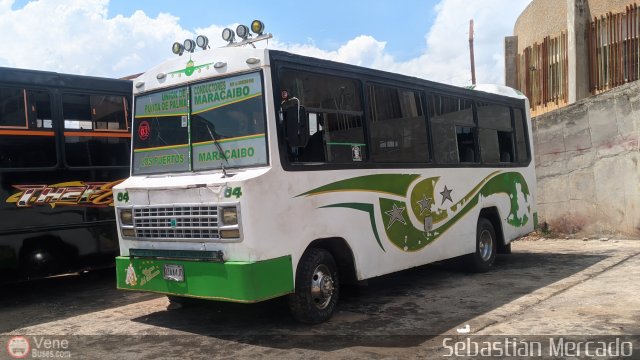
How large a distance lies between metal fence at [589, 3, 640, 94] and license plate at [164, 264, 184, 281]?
1032cm

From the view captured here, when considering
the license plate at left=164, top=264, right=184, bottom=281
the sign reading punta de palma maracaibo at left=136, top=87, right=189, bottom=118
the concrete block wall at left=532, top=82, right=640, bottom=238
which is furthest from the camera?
the concrete block wall at left=532, top=82, right=640, bottom=238

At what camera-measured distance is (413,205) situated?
24.1 ft

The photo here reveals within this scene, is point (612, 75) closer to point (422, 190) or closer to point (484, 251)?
point (484, 251)

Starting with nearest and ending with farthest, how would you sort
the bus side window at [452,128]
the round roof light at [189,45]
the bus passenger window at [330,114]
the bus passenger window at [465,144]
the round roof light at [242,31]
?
the bus passenger window at [330,114], the round roof light at [242,31], the round roof light at [189,45], the bus side window at [452,128], the bus passenger window at [465,144]

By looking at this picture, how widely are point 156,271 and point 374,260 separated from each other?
8.22ft

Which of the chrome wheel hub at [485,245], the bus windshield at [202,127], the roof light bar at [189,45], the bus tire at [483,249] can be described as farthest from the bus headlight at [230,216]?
the chrome wheel hub at [485,245]

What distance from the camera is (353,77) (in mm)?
6602

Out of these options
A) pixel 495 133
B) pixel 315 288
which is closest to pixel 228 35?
pixel 315 288

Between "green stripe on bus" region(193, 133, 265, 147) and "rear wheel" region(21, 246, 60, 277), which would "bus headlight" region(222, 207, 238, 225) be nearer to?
"green stripe on bus" region(193, 133, 265, 147)

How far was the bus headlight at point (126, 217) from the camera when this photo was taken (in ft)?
20.3

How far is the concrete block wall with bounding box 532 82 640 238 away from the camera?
11156mm

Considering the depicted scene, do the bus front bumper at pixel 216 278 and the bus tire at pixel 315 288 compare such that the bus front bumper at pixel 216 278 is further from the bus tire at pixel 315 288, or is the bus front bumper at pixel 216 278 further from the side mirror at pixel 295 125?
the side mirror at pixel 295 125

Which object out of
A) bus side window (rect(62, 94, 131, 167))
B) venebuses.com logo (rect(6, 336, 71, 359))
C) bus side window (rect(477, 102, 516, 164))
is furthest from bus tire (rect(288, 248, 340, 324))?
bus side window (rect(477, 102, 516, 164))

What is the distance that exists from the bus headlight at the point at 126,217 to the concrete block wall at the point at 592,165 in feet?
31.9
